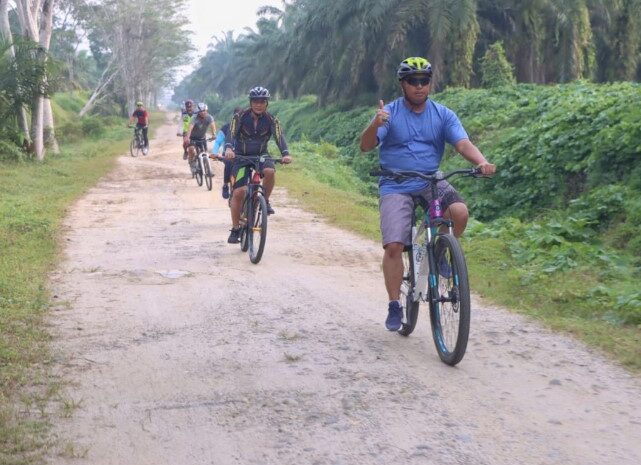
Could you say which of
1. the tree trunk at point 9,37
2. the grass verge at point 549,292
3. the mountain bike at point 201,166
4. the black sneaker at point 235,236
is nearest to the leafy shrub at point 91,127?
the tree trunk at point 9,37

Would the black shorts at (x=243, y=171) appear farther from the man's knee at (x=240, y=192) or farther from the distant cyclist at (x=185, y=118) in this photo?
the distant cyclist at (x=185, y=118)

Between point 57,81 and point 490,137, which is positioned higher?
point 57,81

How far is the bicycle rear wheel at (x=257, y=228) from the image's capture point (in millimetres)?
8617

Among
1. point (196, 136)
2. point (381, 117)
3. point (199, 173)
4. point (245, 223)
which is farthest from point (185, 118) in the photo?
point (381, 117)

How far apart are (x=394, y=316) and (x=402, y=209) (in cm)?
79

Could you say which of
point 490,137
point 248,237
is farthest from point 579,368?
point 490,137

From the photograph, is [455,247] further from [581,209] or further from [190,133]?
[190,133]

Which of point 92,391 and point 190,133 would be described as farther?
point 190,133

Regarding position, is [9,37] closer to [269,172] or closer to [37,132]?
[37,132]

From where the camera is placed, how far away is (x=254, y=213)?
8.98m

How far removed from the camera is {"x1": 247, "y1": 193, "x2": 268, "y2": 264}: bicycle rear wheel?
862 centimetres

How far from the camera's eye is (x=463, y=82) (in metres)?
28.6

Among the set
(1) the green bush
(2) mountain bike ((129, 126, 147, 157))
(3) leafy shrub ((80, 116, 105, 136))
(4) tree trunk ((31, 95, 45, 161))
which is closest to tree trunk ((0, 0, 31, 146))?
(4) tree trunk ((31, 95, 45, 161))

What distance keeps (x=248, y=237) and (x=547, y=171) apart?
547 centimetres
